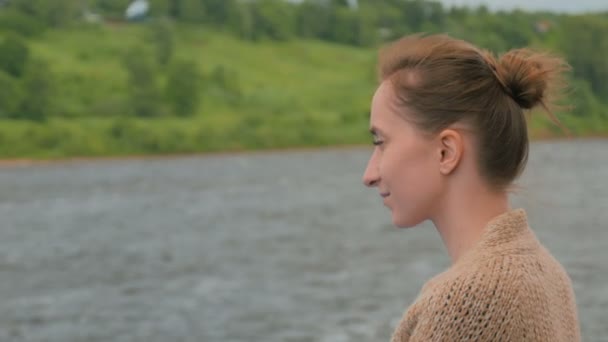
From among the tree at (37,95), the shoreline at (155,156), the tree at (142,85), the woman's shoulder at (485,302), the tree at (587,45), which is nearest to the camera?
the woman's shoulder at (485,302)

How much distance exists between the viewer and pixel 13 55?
113812 millimetres

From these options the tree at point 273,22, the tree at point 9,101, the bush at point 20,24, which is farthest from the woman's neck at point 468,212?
the tree at point 273,22

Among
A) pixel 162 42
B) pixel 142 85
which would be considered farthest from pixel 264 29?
pixel 142 85

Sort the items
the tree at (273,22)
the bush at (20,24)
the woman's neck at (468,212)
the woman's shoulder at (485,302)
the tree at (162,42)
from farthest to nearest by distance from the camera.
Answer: the tree at (273,22) → the tree at (162,42) → the bush at (20,24) → the woman's neck at (468,212) → the woman's shoulder at (485,302)

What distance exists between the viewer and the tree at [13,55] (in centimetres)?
11294

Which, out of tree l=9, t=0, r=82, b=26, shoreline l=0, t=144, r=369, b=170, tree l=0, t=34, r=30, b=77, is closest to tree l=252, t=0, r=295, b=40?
tree l=9, t=0, r=82, b=26

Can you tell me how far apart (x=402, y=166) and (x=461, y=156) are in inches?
4.9

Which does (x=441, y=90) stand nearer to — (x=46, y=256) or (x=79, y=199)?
(x=46, y=256)

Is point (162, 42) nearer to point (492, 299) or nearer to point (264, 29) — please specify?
point (264, 29)

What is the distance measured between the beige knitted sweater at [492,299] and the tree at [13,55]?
4520 inches

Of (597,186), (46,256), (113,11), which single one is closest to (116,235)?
(46,256)

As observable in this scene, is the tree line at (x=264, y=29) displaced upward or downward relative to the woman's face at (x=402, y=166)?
downward

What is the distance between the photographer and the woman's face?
7.72ft

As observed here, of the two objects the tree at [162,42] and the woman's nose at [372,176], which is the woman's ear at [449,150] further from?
the tree at [162,42]
